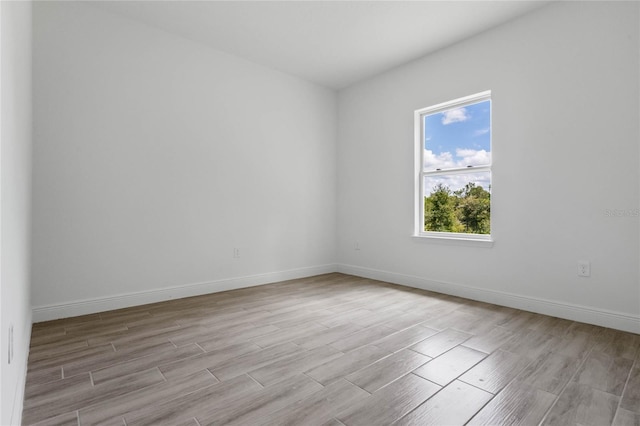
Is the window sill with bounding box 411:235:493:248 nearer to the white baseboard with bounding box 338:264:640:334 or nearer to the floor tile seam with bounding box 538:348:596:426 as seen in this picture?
the white baseboard with bounding box 338:264:640:334

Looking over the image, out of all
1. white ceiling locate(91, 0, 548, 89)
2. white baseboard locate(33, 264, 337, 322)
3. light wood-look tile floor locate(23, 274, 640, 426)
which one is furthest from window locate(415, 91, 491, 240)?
white baseboard locate(33, 264, 337, 322)

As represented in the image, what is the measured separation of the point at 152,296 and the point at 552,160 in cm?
395

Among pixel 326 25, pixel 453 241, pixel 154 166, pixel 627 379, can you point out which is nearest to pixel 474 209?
pixel 453 241

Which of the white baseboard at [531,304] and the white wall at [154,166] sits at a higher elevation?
the white wall at [154,166]

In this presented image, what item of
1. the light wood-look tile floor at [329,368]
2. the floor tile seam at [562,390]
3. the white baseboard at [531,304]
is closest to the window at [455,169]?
the white baseboard at [531,304]

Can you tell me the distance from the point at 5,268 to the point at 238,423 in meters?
1.07

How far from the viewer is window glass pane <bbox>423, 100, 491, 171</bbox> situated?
11.8 ft

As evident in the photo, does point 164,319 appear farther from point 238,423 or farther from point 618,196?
point 618,196

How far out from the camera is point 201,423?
1.44 meters

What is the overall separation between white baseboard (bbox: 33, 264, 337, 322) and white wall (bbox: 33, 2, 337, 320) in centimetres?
1

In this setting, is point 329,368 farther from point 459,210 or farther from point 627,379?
point 459,210

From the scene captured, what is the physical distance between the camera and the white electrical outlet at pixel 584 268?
2772 millimetres

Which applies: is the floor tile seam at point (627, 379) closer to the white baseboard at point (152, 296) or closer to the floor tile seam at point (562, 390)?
the floor tile seam at point (562, 390)

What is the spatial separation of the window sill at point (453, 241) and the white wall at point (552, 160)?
1.7 inches
